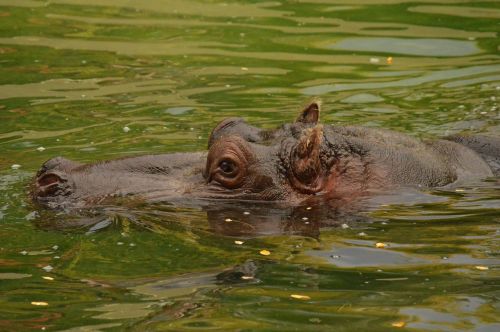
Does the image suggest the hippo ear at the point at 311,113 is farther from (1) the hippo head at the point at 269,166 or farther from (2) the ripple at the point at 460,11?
(2) the ripple at the point at 460,11

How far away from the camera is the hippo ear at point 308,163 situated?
8562mm

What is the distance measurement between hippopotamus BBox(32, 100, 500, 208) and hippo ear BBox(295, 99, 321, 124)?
0.14 metres

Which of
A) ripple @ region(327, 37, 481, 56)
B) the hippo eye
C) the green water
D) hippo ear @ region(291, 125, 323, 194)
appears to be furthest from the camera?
ripple @ region(327, 37, 481, 56)

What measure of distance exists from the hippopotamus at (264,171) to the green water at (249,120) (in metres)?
0.17

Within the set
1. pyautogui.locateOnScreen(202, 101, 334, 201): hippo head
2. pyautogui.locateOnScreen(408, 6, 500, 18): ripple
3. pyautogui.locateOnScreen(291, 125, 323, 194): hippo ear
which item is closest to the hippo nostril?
pyautogui.locateOnScreen(202, 101, 334, 201): hippo head

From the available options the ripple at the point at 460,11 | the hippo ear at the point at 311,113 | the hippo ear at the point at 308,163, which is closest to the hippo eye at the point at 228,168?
the hippo ear at the point at 308,163

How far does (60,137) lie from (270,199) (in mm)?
3687

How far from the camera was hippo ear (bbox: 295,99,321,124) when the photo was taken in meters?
9.43

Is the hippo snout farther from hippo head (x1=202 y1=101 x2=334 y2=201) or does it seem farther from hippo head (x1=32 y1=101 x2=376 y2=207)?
hippo head (x1=202 y1=101 x2=334 y2=201)

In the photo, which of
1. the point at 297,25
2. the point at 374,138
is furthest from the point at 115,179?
the point at 297,25

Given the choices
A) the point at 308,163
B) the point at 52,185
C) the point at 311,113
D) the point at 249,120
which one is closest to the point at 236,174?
the point at 308,163

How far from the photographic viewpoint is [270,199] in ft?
28.7

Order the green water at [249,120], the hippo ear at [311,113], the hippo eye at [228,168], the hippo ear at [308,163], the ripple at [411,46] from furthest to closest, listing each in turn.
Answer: the ripple at [411,46]
the hippo ear at [311,113]
the hippo eye at [228,168]
the hippo ear at [308,163]
the green water at [249,120]

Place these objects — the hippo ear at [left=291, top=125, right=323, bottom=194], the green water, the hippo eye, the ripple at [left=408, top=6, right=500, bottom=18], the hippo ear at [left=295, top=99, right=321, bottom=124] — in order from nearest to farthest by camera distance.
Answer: the green water
the hippo ear at [left=291, top=125, right=323, bottom=194]
the hippo eye
the hippo ear at [left=295, top=99, right=321, bottom=124]
the ripple at [left=408, top=6, right=500, bottom=18]
